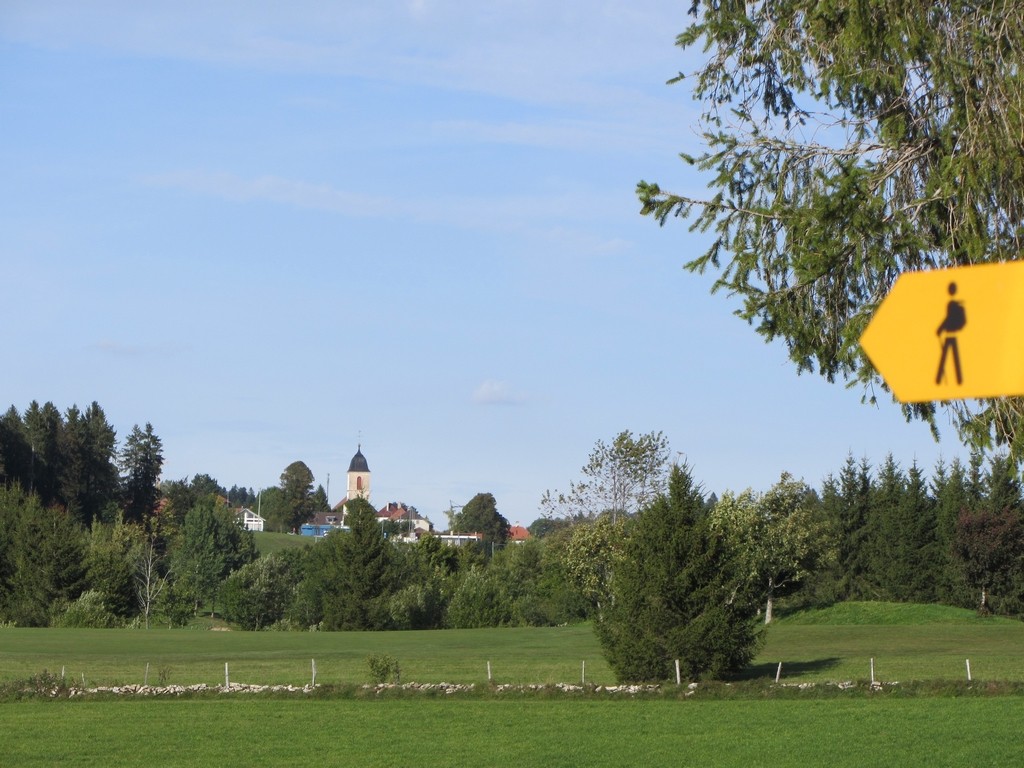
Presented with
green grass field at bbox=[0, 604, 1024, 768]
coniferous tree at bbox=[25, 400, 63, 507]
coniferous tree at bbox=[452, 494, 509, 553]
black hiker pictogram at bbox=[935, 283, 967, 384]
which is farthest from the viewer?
Answer: coniferous tree at bbox=[452, 494, 509, 553]

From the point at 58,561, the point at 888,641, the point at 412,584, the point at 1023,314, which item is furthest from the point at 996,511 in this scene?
the point at 1023,314

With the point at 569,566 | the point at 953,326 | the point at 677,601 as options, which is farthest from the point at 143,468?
the point at 953,326

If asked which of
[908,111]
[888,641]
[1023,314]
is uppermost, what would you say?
[908,111]

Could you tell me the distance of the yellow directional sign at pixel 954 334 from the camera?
346cm

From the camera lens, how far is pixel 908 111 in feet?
36.2

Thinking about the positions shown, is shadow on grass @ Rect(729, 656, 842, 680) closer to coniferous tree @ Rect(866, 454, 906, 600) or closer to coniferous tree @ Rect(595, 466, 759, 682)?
coniferous tree @ Rect(595, 466, 759, 682)

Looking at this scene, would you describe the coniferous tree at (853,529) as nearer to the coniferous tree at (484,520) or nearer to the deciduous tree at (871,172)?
the deciduous tree at (871,172)

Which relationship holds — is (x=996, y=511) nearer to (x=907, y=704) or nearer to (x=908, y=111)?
(x=907, y=704)

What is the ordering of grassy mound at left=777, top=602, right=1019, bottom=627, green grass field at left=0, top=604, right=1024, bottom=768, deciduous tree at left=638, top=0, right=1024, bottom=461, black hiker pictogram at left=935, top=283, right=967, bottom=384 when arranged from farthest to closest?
grassy mound at left=777, top=602, right=1019, bottom=627
green grass field at left=0, top=604, right=1024, bottom=768
deciduous tree at left=638, top=0, right=1024, bottom=461
black hiker pictogram at left=935, top=283, right=967, bottom=384

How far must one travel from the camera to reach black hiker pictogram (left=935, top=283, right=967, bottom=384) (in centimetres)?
357

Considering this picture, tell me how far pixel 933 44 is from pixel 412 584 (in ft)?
214

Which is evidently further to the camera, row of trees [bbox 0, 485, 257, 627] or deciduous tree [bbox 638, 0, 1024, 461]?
row of trees [bbox 0, 485, 257, 627]

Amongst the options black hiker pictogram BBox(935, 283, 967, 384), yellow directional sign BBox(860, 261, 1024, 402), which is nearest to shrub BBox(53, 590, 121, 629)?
yellow directional sign BBox(860, 261, 1024, 402)

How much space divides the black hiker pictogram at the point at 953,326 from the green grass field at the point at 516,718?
1644 centimetres
